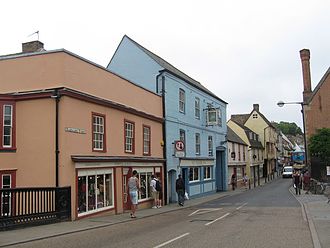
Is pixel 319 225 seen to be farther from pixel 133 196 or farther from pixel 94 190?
pixel 94 190

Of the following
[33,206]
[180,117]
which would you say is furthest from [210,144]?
[33,206]

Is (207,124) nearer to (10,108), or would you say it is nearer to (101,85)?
(101,85)

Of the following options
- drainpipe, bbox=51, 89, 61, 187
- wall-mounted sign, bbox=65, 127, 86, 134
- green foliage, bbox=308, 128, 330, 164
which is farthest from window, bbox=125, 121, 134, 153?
green foliage, bbox=308, 128, 330, 164

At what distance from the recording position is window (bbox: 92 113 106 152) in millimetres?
17700

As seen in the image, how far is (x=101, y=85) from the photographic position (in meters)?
18.6

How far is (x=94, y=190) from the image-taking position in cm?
1730

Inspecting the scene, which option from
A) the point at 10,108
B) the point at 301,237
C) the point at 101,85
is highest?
the point at 101,85

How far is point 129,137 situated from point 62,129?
19.1ft

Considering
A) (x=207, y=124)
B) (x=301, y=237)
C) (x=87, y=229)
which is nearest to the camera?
(x=301, y=237)

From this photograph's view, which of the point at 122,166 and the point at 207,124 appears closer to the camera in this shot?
the point at 122,166

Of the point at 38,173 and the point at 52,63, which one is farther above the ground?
the point at 52,63

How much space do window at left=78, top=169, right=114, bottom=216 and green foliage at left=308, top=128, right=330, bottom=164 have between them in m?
24.2

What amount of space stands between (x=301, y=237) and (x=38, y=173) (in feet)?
31.2

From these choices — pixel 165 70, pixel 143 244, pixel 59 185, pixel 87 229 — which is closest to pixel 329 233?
pixel 143 244
